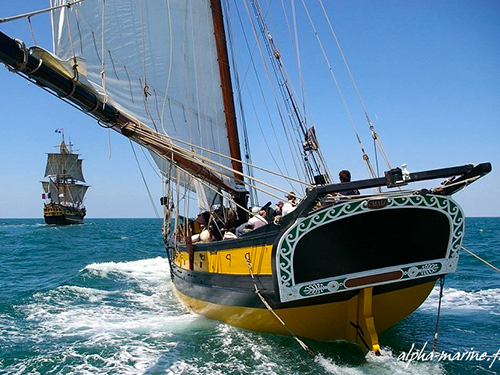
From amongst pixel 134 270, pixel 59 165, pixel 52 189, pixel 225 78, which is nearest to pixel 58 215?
pixel 52 189

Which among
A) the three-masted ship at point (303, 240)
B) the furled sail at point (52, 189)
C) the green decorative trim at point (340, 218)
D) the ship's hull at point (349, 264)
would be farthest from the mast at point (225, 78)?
the furled sail at point (52, 189)

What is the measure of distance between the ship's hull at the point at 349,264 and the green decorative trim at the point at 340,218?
0.01 meters

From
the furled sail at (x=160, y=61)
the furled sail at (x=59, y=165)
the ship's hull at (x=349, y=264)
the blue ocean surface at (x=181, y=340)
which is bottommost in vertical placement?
the blue ocean surface at (x=181, y=340)

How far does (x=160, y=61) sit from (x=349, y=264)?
7.97 m

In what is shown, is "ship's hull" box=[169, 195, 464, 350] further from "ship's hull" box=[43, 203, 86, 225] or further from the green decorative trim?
"ship's hull" box=[43, 203, 86, 225]

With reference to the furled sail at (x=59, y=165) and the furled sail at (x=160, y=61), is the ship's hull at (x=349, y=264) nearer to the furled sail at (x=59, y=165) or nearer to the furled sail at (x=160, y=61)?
the furled sail at (x=160, y=61)

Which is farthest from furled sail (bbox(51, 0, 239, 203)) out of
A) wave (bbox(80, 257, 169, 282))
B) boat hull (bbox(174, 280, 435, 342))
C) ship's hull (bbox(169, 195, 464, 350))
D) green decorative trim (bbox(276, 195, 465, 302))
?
wave (bbox(80, 257, 169, 282))

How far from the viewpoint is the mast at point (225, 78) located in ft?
41.1

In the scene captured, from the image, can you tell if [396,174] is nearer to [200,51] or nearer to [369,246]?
[369,246]

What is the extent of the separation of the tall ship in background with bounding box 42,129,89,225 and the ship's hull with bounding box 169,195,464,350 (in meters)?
81.0

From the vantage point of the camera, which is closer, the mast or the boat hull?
the boat hull

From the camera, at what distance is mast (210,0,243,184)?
493 inches

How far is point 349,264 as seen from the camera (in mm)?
6125

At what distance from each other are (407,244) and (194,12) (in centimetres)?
924
